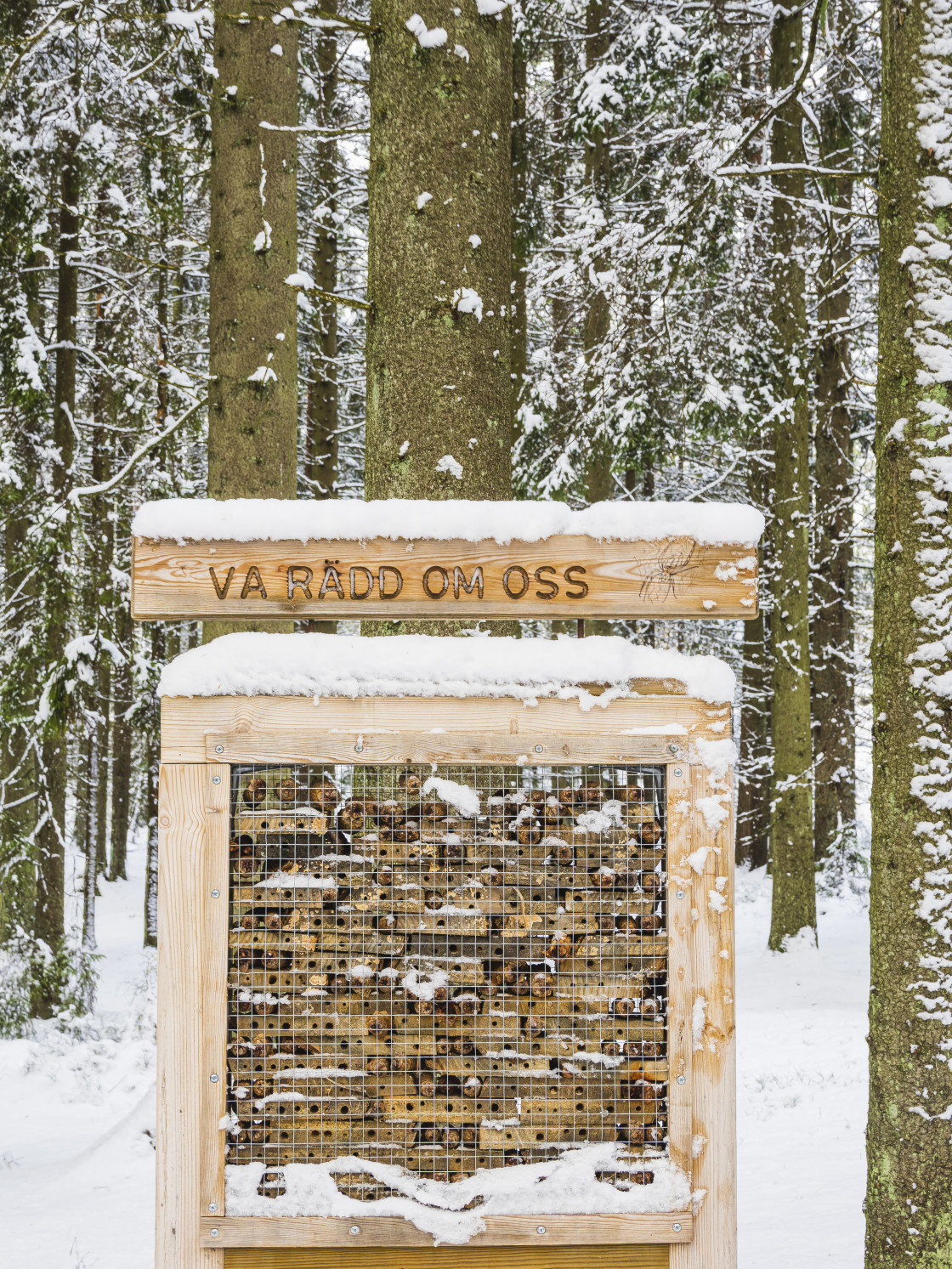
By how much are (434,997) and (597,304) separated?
34.0 feet

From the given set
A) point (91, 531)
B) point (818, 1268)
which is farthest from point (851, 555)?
point (818, 1268)

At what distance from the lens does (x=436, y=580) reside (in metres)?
2.80

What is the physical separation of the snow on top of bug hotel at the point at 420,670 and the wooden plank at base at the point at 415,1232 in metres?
1.32

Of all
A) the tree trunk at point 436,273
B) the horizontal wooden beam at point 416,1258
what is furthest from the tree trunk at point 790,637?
the horizontal wooden beam at point 416,1258

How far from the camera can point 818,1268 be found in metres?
4.94

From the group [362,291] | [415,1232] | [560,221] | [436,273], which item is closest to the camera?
[415,1232]

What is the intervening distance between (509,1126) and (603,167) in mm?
11655

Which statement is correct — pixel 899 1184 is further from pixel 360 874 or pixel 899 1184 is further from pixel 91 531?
pixel 91 531

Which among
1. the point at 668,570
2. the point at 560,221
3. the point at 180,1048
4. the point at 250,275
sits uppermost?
the point at 560,221

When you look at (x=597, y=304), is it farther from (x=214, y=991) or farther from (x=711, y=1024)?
(x=214, y=991)

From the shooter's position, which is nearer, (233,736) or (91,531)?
(233,736)

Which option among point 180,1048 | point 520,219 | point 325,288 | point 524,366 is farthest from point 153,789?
point 180,1048

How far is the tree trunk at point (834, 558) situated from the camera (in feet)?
37.9

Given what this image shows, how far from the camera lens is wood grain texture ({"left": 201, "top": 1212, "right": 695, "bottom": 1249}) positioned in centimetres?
269
